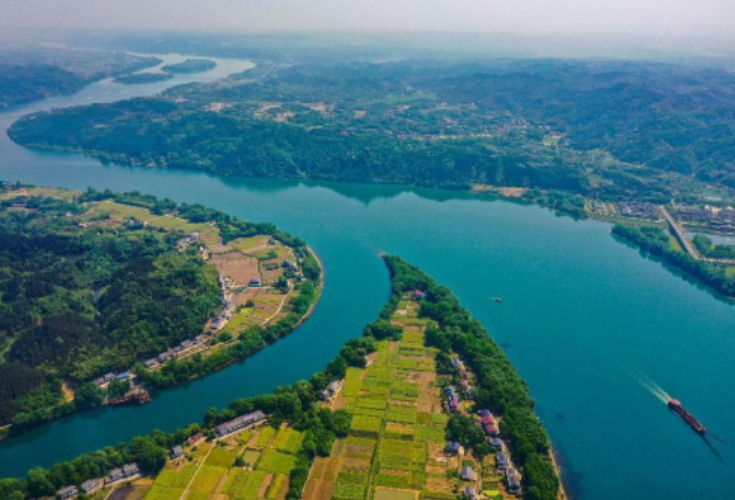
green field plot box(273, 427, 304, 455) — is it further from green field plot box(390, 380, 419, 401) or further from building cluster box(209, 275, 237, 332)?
building cluster box(209, 275, 237, 332)

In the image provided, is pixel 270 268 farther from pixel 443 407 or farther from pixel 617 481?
pixel 617 481

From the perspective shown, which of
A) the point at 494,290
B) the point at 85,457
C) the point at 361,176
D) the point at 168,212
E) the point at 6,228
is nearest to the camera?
the point at 85,457

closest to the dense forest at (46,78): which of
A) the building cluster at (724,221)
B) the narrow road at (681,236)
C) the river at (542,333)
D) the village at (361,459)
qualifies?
the river at (542,333)

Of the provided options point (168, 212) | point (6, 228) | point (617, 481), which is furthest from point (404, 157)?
point (617, 481)

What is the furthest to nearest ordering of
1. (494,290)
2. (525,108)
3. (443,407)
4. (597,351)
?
(525,108), (494,290), (597,351), (443,407)

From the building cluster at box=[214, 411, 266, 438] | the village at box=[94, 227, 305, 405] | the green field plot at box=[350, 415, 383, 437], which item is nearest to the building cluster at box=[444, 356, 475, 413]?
the green field plot at box=[350, 415, 383, 437]

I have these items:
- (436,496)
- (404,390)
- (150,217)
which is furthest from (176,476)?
(150,217)
